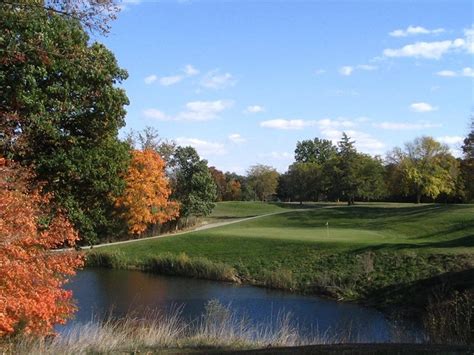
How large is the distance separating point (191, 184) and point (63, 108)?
138ft

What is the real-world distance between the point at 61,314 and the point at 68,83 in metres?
5.25

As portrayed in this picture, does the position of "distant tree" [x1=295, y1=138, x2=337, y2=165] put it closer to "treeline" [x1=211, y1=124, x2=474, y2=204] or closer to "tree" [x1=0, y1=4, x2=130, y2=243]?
"treeline" [x1=211, y1=124, x2=474, y2=204]

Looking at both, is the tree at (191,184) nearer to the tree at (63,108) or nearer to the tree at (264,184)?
the tree at (63,108)

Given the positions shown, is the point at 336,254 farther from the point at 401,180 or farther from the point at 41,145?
the point at 401,180

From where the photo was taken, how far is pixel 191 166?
5456 cm

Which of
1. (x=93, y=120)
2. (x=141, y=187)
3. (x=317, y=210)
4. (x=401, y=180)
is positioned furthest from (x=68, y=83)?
(x=401, y=180)

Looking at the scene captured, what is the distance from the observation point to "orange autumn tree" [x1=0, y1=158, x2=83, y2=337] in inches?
376

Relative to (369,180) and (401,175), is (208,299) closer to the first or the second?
(369,180)

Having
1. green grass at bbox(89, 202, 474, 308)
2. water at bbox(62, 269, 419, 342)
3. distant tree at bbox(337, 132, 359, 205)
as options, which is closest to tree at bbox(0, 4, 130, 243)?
water at bbox(62, 269, 419, 342)

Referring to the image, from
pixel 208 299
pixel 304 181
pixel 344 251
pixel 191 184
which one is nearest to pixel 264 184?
pixel 304 181

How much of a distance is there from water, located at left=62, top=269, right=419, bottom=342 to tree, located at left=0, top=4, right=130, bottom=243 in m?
6.96

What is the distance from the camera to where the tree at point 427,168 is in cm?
6681

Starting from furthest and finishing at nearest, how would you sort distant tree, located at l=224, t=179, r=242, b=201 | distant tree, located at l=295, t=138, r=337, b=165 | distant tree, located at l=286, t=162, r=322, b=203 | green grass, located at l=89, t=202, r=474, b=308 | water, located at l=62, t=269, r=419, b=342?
distant tree, located at l=295, t=138, r=337, b=165, distant tree, located at l=224, t=179, r=242, b=201, distant tree, located at l=286, t=162, r=322, b=203, green grass, located at l=89, t=202, r=474, b=308, water, located at l=62, t=269, r=419, b=342

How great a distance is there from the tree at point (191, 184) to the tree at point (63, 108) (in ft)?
120
